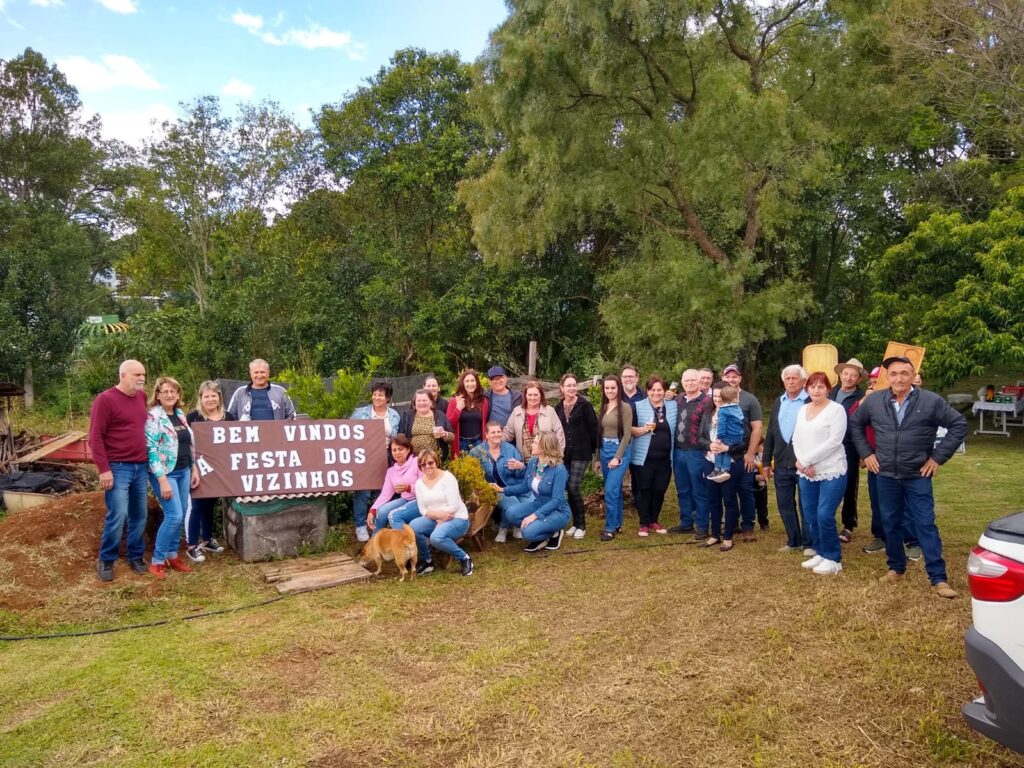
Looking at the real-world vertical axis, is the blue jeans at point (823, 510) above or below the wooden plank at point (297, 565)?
above

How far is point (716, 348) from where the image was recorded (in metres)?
14.4

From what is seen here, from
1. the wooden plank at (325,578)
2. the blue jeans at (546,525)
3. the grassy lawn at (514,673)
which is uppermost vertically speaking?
the blue jeans at (546,525)

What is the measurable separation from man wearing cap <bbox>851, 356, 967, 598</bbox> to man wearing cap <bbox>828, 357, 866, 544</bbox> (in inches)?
35.3

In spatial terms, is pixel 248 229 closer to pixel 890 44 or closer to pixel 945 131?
pixel 890 44

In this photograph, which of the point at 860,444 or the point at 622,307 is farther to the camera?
the point at 622,307

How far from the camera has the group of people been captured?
511 centimetres

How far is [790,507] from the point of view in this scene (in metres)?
6.30

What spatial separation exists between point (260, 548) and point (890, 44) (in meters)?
14.5

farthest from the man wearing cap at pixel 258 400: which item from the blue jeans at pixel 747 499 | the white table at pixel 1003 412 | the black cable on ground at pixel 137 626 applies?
the white table at pixel 1003 412

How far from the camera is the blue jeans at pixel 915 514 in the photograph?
4.94 m

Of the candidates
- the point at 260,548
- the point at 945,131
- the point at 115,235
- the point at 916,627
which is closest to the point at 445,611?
the point at 260,548

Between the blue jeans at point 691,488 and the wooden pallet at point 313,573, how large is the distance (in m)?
3.24

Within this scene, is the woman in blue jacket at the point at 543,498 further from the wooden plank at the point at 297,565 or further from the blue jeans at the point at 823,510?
the blue jeans at the point at 823,510

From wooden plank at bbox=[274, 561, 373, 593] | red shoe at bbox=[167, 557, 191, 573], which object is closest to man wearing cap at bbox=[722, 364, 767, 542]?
wooden plank at bbox=[274, 561, 373, 593]
